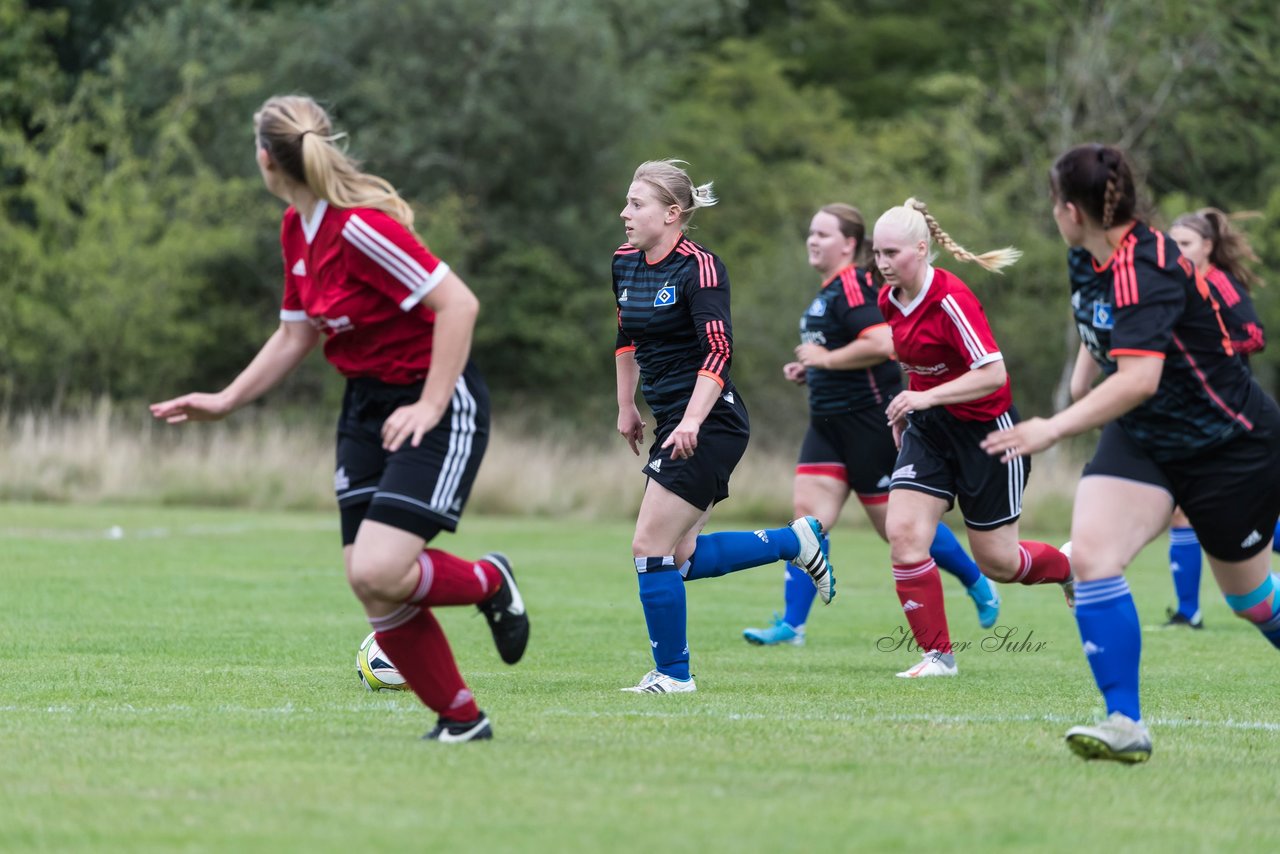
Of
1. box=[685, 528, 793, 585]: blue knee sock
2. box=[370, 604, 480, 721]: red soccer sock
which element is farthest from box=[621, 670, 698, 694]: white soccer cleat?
box=[370, 604, 480, 721]: red soccer sock

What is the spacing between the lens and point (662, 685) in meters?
7.21

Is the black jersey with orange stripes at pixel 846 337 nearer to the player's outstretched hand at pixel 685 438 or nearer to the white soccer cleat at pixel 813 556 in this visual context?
the white soccer cleat at pixel 813 556

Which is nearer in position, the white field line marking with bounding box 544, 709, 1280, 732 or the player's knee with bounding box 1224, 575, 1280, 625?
the player's knee with bounding box 1224, 575, 1280, 625

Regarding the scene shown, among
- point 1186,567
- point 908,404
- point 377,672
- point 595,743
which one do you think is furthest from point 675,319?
point 1186,567

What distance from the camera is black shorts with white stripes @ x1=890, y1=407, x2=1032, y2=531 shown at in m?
7.87

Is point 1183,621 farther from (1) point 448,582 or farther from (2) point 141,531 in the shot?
(2) point 141,531

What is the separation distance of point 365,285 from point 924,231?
3175 mm

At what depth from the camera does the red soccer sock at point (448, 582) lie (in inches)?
210

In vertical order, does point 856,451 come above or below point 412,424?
below

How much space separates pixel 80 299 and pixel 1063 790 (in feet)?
94.0

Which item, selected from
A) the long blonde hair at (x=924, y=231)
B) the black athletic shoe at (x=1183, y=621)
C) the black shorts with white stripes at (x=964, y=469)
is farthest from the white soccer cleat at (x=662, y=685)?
the black athletic shoe at (x=1183, y=621)

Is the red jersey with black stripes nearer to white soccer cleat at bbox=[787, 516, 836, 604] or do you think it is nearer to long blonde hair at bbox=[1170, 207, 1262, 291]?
white soccer cleat at bbox=[787, 516, 836, 604]

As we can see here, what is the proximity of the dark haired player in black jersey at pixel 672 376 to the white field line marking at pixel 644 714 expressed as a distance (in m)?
0.79

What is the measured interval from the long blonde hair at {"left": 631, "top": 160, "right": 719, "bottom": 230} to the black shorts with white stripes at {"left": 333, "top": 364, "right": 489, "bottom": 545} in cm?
192
